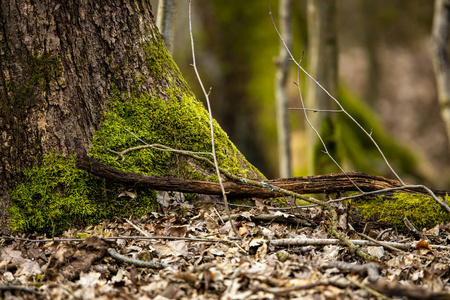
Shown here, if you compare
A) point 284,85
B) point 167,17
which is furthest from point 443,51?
point 167,17

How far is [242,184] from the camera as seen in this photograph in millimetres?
3277

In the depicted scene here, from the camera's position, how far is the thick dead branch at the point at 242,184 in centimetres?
305

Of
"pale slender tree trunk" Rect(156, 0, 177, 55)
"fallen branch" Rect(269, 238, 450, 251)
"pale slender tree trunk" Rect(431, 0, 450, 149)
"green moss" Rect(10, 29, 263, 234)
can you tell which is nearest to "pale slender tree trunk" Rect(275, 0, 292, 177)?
"pale slender tree trunk" Rect(431, 0, 450, 149)

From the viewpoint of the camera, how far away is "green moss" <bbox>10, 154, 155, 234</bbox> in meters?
3.05

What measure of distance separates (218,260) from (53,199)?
57.0 inches

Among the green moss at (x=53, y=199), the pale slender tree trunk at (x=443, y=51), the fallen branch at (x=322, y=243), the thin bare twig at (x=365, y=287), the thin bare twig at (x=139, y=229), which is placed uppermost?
the pale slender tree trunk at (x=443, y=51)

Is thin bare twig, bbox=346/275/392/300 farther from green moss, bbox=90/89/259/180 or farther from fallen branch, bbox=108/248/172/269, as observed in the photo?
green moss, bbox=90/89/259/180

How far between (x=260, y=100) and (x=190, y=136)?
502cm

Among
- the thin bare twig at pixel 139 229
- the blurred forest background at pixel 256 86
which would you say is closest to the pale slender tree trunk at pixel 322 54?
the blurred forest background at pixel 256 86

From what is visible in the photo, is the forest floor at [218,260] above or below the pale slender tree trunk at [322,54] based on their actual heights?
below

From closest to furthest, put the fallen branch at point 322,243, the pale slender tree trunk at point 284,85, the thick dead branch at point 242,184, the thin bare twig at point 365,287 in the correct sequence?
1. the thin bare twig at point 365,287
2. the fallen branch at point 322,243
3. the thick dead branch at point 242,184
4. the pale slender tree trunk at point 284,85

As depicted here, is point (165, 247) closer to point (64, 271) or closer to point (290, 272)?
point (64, 271)

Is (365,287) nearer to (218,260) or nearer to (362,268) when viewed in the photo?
(362,268)

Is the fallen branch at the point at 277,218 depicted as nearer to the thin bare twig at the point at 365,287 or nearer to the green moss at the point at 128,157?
the green moss at the point at 128,157
